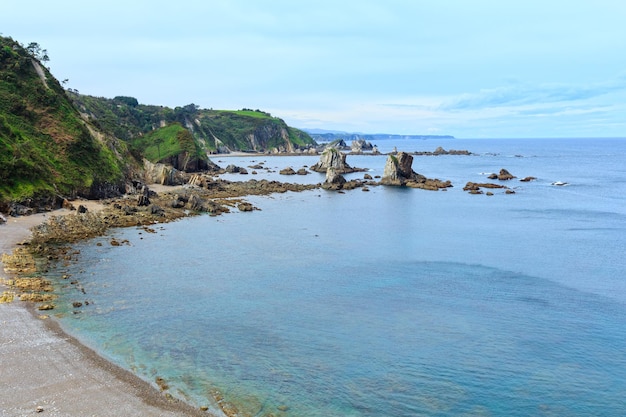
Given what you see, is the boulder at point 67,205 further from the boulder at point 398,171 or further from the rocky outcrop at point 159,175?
the boulder at point 398,171

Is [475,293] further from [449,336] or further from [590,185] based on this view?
[590,185]

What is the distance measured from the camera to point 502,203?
309 feet

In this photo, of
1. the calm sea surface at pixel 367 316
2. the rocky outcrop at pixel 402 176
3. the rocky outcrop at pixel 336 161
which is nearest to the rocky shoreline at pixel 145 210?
the rocky outcrop at pixel 402 176

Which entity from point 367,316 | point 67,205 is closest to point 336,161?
point 67,205

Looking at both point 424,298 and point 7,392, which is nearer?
point 7,392

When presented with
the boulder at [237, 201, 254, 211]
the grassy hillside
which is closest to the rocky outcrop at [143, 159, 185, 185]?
the grassy hillside

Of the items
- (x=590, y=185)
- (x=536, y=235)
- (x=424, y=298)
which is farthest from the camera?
(x=590, y=185)

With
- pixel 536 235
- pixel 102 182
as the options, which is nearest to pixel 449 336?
pixel 536 235

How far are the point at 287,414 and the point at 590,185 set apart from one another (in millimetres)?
122484

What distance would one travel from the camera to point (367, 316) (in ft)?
115

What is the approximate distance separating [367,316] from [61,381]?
65.0ft

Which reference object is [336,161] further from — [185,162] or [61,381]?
[61,381]

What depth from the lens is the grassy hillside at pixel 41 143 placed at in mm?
63719

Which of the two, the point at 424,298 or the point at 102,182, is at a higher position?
the point at 102,182
